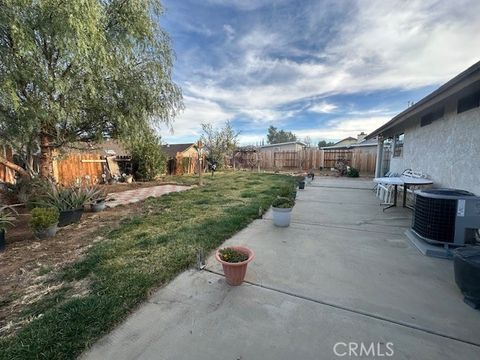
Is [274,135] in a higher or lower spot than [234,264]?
higher

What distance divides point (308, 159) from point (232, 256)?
18.0m

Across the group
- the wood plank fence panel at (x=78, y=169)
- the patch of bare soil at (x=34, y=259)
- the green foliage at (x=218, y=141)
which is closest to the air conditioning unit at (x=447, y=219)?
the patch of bare soil at (x=34, y=259)

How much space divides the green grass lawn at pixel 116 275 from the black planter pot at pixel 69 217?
3.96 ft

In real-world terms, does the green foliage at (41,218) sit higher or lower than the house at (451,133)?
lower

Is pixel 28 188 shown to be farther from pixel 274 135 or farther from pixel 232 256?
pixel 274 135

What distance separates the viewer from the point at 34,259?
123 inches

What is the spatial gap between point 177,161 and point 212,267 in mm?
14319

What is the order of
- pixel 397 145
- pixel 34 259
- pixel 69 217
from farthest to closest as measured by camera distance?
pixel 397 145 < pixel 69 217 < pixel 34 259

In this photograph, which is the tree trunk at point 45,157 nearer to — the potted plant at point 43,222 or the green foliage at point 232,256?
the potted plant at point 43,222

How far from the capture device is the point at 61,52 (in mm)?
4000

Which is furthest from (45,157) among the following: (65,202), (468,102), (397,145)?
(397,145)

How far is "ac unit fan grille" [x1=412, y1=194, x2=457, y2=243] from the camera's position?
2.91m

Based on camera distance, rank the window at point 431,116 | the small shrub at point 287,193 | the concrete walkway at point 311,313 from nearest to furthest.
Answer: the concrete walkway at point 311,313
the window at point 431,116
the small shrub at point 287,193

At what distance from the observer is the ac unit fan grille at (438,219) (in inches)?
115
